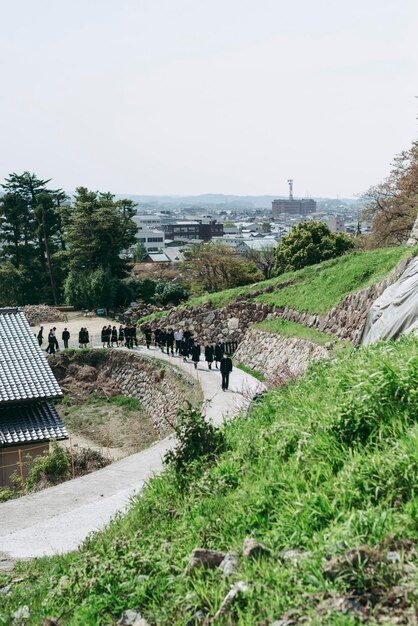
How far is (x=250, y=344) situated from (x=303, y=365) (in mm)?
5782

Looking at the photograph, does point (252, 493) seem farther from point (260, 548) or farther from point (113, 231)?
point (113, 231)

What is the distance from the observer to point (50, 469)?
15305 mm

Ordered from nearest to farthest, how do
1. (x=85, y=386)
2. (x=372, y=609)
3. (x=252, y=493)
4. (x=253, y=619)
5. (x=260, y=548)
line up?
(x=372, y=609) → (x=253, y=619) → (x=260, y=548) → (x=252, y=493) → (x=85, y=386)

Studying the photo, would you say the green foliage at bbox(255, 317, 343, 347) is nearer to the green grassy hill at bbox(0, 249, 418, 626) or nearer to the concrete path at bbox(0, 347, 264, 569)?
the concrete path at bbox(0, 347, 264, 569)

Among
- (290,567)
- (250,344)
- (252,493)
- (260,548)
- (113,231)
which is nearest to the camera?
(290,567)

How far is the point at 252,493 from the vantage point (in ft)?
25.5

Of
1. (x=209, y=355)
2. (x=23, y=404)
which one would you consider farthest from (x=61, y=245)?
(x=23, y=404)

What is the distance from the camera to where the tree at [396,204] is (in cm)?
3288

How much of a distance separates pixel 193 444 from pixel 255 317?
1889 cm

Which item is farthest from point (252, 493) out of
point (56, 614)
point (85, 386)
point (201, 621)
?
point (85, 386)

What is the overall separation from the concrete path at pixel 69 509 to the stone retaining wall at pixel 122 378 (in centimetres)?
893

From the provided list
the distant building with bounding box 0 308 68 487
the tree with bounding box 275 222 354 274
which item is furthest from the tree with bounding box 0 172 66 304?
the distant building with bounding box 0 308 68 487

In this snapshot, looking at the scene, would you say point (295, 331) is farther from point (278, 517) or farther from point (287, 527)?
point (287, 527)

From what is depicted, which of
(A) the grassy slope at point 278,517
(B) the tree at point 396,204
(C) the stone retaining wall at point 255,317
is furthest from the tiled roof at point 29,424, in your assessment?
(B) the tree at point 396,204
